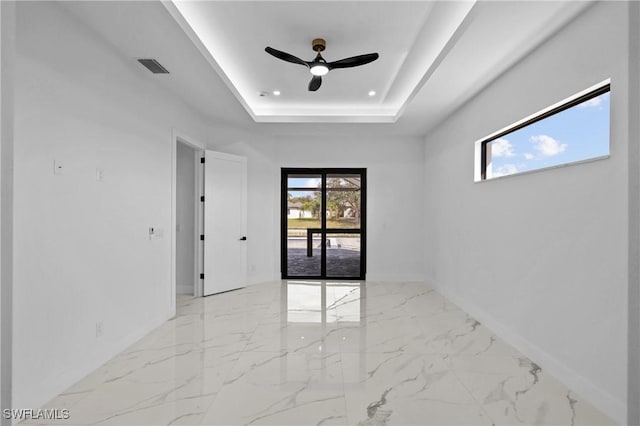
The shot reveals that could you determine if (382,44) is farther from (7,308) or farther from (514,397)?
(7,308)

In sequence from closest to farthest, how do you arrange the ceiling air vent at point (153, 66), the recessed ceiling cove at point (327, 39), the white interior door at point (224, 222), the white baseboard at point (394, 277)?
the recessed ceiling cove at point (327, 39)
the ceiling air vent at point (153, 66)
the white interior door at point (224, 222)
the white baseboard at point (394, 277)

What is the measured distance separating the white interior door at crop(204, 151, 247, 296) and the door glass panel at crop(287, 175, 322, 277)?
945 millimetres

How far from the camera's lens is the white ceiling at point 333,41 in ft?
7.71

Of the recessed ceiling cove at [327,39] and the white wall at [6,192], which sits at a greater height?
the recessed ceiling cove at [327,39]

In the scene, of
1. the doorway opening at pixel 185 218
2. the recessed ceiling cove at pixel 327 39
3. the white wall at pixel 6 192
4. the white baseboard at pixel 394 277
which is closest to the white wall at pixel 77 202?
the recessed ceiling cove at pixel 327 39

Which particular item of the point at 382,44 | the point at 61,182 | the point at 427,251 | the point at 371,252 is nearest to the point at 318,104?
the point at 382,44

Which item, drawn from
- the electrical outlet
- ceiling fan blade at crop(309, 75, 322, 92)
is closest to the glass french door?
ceiling fan blade at crop(309, 75, 322, 92)

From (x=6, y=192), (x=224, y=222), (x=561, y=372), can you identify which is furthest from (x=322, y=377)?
(x=224, y=222)

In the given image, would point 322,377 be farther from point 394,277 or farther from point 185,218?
point 394,277

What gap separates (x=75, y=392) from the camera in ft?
7.51

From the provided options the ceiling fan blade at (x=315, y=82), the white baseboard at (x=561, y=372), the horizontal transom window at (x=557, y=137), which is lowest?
the white baseboard at (x=561, y=372)

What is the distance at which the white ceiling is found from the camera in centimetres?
235

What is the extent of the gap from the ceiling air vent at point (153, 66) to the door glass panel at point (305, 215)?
3.03 meters

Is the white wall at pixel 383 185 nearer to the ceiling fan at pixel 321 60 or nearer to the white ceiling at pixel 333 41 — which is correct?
the white ceiling at pixel 333 41
